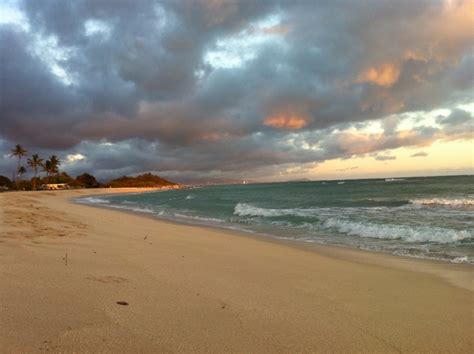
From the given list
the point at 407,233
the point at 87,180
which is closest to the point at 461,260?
the point at 407,233

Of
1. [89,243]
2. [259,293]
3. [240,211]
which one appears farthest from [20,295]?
[240,211]

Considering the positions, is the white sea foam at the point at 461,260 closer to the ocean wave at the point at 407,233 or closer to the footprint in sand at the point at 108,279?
the ocean wave at the point at 407,233

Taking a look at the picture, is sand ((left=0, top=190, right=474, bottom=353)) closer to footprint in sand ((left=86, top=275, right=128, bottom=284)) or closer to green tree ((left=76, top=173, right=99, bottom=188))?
footprint in sand ((left=86, top=275, right=128, bottom=284))

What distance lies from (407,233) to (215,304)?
1149 centimetres

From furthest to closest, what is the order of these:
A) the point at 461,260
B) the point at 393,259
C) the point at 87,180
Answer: the point at 87,180 → the point at 393,259 → the point at 461,260

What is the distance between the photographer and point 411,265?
8.82m

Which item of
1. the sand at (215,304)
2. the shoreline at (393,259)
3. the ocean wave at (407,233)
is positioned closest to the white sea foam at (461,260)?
the shoreline at (393,259)

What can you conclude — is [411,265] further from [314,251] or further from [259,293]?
[259,293]

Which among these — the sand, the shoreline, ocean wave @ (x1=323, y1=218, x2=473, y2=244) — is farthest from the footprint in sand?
ocean wave @ (x1=323, y1=218, x2=473, y2=244)

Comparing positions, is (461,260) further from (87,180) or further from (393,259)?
(87,180)

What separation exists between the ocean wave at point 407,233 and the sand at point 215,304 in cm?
460

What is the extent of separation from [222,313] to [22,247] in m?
5.31

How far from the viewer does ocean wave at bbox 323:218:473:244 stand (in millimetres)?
12602

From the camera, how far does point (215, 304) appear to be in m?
4.78
